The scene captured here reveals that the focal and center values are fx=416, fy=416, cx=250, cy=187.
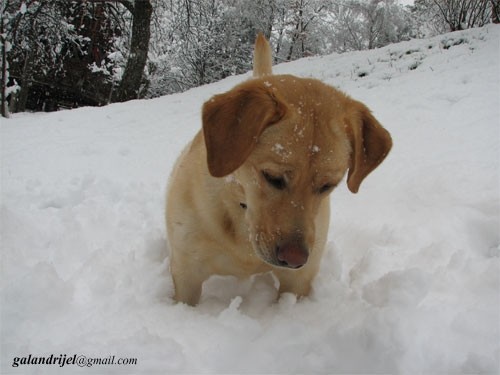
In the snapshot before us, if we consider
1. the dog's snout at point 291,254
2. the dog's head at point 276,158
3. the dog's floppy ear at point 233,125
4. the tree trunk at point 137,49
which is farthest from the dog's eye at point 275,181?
the tree trunk at point 137,49

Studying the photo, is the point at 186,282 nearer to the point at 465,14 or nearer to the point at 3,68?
the point at 3,68

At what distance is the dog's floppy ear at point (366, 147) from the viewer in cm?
235

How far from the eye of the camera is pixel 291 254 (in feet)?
6.33

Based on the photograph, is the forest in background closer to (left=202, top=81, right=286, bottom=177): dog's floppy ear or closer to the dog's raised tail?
the dog's raised tail

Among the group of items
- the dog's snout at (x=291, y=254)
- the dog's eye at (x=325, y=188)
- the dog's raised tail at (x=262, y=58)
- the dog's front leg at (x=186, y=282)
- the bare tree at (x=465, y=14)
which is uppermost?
the bare tree at (x=465, y=14)

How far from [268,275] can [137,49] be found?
10.2 metres

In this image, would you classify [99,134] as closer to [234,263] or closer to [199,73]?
[234,263]

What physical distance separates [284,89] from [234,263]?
1037 millimetres

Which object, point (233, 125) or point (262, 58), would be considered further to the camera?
point (262, 58)

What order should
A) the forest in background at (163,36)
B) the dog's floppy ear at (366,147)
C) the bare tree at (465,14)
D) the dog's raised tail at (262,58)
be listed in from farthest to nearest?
1. the bare tree at (465,14)
2. the forest in background at (163,36)
3. the dog's raised tail at (262,58)
4. the dog's floppy ear at (366,147)

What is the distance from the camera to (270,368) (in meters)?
1.97

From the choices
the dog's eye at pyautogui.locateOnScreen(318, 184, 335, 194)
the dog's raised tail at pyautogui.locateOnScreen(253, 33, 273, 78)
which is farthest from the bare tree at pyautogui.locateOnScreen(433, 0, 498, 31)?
the dog's eye at pyautogui.locateOnScreen(318, 184, 335, 194)

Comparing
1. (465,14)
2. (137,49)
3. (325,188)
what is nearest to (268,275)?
(325,188)

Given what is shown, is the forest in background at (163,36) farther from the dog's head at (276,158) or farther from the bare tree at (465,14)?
the dog's head at (276,158)
